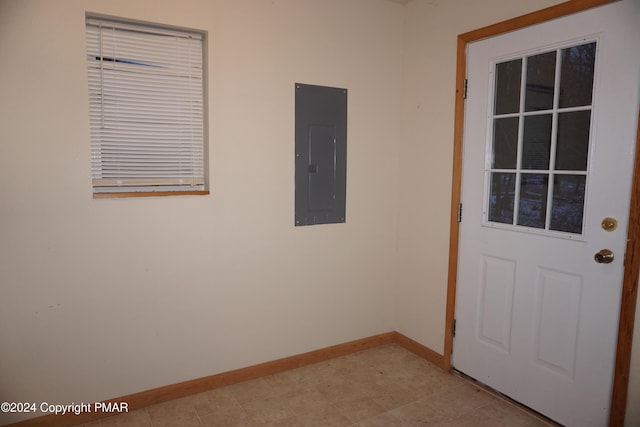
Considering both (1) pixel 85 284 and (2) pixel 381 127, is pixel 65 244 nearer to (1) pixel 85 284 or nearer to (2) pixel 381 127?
(1) pixel 85 284

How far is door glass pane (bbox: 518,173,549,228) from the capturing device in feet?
7.64

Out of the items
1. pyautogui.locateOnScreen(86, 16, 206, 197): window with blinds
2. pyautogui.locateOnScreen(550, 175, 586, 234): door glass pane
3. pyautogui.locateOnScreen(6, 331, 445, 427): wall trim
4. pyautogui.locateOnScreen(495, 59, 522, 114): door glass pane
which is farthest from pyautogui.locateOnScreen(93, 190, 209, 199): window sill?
pyautogui.locateOnScreen(550, 175, 586, 234): door glass pane

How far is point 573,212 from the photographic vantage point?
220 cm

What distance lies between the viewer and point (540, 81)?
233cm

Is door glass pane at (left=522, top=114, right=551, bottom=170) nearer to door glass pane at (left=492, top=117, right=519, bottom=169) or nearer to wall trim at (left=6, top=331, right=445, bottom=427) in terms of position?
door glass pane at (left=492, top=117, right=519, bottom=169)

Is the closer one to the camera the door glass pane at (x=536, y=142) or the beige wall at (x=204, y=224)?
the beige wall at (x=204, y=224)

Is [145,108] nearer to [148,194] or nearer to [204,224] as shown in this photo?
[148,194]

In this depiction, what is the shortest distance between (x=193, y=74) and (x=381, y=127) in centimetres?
140

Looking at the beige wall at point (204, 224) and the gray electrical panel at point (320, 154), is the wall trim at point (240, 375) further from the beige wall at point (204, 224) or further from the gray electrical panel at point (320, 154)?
the gray electrical panel at point (320, 154)

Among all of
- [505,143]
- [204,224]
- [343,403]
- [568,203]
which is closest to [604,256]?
[568,203]

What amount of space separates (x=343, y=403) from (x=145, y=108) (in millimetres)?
2075

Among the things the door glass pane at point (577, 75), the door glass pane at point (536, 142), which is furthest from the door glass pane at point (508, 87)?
the door glass pane at point (577, 75)

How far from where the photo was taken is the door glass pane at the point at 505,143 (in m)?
2.47

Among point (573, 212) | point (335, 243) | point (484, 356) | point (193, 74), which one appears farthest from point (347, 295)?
point (193, 74)
